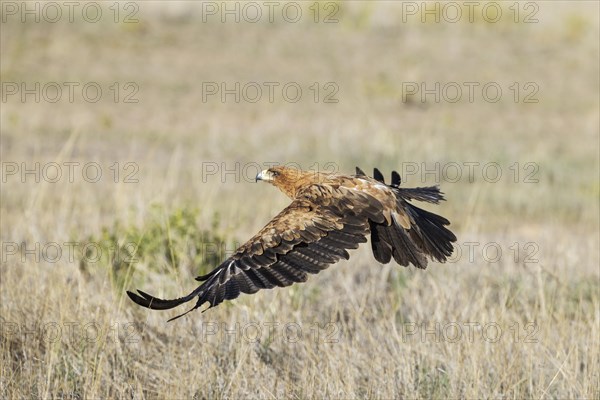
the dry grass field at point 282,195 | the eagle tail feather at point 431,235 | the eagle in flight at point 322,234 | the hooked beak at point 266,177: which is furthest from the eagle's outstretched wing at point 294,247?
the dry grass field at point 282,195

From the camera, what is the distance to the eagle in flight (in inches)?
199

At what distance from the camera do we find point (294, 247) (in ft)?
17.2

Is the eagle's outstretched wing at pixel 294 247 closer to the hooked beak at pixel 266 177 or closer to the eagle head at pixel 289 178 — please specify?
the eagle head at pixel 289 178

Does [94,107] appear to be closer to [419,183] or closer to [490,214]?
[419,183]

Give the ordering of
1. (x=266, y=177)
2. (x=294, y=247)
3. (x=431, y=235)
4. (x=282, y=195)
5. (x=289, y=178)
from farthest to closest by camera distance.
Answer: (x=282, y=195) → (x=266, y=177) → (x=289, y=178) → (x=431, y=235) → (x=294, y=247)

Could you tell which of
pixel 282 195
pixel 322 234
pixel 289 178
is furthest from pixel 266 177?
pixel 282 195

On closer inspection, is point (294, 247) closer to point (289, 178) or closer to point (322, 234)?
point (322, 234)

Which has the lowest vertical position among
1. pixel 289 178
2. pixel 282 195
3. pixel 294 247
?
pixel 294 247

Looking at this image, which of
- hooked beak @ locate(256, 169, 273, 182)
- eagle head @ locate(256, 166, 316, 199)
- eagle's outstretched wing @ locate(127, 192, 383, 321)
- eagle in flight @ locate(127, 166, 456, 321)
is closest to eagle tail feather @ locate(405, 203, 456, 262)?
eagle in flight @ locate(127, 166, 456, 321)

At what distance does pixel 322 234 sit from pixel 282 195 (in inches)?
232

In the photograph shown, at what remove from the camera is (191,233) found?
7.70 metres

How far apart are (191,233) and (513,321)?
232cm

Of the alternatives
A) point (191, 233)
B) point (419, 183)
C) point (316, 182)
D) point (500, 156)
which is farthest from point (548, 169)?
point (316, 182)

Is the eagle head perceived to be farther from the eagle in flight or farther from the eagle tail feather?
the eagle tail feather
